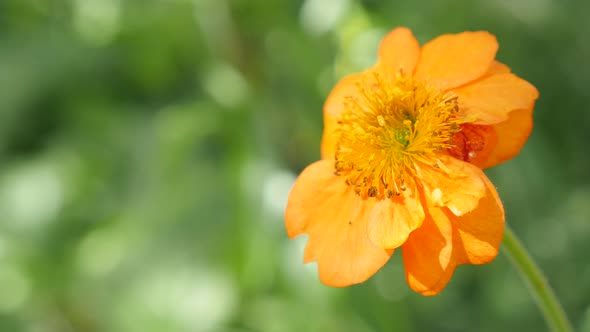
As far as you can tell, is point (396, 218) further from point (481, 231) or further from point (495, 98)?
point (495, 98)

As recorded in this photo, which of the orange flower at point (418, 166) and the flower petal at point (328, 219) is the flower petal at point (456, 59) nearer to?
the orange flower at point (418, 166)

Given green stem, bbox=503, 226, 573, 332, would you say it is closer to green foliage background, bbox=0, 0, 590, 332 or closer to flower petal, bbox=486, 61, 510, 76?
flower petal, bbox=486, 61, 510, 76

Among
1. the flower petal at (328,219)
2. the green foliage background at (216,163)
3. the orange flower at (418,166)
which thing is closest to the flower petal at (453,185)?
the orange flower at (418,166)

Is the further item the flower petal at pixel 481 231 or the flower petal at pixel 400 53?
the flower petal at pixel 400 53

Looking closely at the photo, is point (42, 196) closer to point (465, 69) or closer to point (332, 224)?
point (332, 224)

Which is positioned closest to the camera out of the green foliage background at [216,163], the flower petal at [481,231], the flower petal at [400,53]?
the flower petal at [481,231]

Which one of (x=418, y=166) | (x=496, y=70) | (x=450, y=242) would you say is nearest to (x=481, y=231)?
A: (x=450, y=242)

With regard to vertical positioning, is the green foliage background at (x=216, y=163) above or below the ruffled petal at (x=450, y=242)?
above

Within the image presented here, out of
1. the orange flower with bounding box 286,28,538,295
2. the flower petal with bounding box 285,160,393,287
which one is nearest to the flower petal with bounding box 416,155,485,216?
the orange flower with bounding box 286,28,538,295

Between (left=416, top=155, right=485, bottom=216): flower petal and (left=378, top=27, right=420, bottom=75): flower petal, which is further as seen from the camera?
(left=378, top=27, right=420, bottom=75): flower petal
